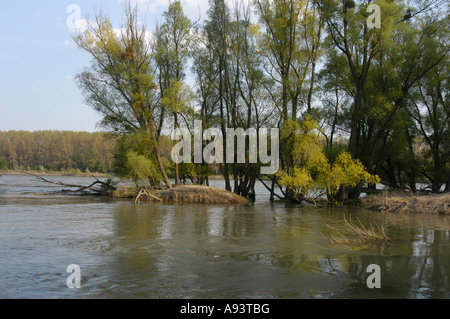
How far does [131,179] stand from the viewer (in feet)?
92.0

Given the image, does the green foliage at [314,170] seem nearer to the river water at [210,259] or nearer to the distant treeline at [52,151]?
the river water at [210,259]

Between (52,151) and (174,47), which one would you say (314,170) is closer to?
(174,47)

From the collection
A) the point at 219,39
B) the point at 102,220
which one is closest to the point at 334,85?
the point at 219,39

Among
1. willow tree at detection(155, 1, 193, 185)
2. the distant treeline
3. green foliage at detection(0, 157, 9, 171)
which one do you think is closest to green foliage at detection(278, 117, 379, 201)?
willow tree at detection(155, 1, 193, 185)

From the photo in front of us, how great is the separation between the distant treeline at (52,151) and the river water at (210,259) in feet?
242

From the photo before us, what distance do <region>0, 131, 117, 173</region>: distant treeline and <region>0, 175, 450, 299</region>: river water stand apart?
73769 mm

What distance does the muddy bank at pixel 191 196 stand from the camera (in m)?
26.4

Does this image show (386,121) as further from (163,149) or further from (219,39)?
(163,149)

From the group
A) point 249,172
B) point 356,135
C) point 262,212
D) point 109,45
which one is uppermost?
point 109,45

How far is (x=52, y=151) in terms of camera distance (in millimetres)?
101500

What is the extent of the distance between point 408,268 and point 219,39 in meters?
25.1

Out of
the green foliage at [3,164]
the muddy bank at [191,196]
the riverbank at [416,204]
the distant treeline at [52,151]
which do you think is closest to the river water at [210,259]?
the riverbank at [416,204]

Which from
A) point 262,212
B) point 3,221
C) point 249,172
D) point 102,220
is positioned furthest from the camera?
point 249,172
